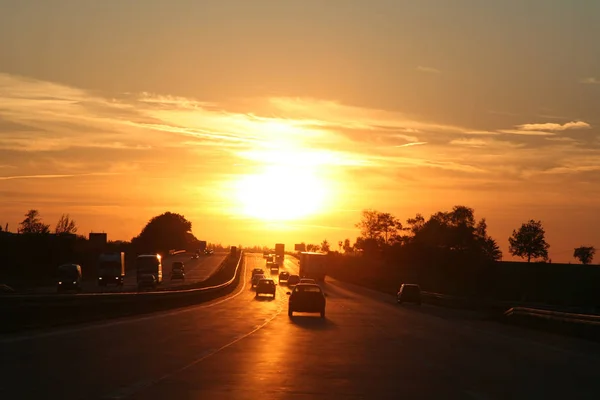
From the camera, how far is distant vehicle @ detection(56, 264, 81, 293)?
241 feet

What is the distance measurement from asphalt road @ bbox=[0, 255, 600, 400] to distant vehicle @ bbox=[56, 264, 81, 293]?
41.2m

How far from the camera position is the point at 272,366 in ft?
62.7

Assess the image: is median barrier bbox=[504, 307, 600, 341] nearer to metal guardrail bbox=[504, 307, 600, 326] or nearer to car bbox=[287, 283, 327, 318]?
metal guardrail bbox=[504, 307, 600, 326]

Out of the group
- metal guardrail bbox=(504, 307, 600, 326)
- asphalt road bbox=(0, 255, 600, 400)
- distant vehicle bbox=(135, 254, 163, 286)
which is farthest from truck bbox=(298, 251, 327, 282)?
asphalt road bbox=(0, 255, 600, 400)

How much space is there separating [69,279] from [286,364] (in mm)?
59629

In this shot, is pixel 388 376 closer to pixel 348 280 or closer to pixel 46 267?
pixel 46 267

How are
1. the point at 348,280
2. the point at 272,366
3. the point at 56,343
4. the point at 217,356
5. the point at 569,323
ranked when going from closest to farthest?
the point at 272,366 → the point at 217,356 → the point at 56,343 → the point at 569,323 → the point at 348,280

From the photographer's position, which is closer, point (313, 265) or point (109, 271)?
point (109, 271)

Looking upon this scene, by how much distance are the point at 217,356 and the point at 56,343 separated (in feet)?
17.7

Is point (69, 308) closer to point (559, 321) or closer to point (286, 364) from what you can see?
point (286, 364)

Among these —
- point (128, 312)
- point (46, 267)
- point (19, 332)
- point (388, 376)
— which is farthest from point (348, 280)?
point (388, 376)

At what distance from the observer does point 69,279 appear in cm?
7575

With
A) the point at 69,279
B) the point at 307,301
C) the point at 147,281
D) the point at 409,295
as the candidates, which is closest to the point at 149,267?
the point at 147,281

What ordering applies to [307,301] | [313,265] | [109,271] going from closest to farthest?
[307,301] → [109,271] → [313,265]
